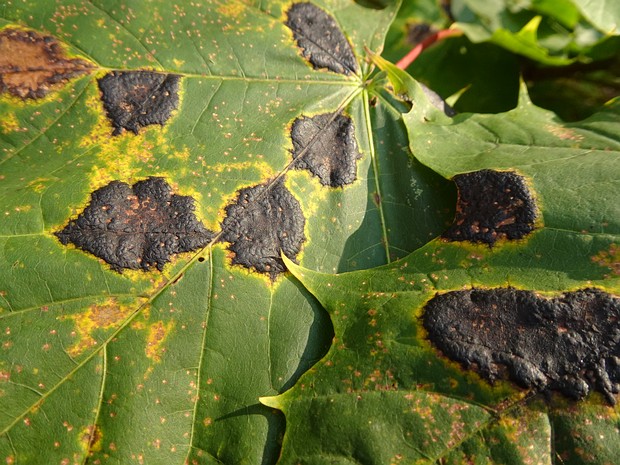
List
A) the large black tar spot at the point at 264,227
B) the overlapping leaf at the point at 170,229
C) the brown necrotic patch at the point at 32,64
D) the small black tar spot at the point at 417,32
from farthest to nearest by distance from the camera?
the small black tar spot at the point at 417,32 < the brown necrotic patch at the point at 32,64 < the large black tar spot at the point at 264,227 < the overlapping leaf at the point at 170,229

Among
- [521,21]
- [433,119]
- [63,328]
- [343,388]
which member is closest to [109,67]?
[63,328]

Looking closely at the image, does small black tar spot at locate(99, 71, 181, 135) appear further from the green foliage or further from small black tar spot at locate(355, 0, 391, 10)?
small black tar spot at locate(355, 0, 391, 10)

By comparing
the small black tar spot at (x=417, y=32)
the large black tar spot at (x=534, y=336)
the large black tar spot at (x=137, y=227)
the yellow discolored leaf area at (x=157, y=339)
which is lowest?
the yellow discolored leaf area at (x=157, y=339)

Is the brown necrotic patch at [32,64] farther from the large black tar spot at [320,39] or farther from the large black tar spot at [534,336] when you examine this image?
the large black tar spot at [534,336]

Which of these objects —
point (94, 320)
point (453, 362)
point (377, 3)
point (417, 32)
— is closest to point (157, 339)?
point (94, 320)

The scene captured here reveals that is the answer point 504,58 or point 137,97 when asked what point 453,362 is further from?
point 504,58

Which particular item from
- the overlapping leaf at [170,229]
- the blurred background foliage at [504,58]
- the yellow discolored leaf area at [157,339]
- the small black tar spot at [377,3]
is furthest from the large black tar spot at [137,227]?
the small black tar spot at [377,3]

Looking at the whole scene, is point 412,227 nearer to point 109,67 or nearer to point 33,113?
point 109,67
